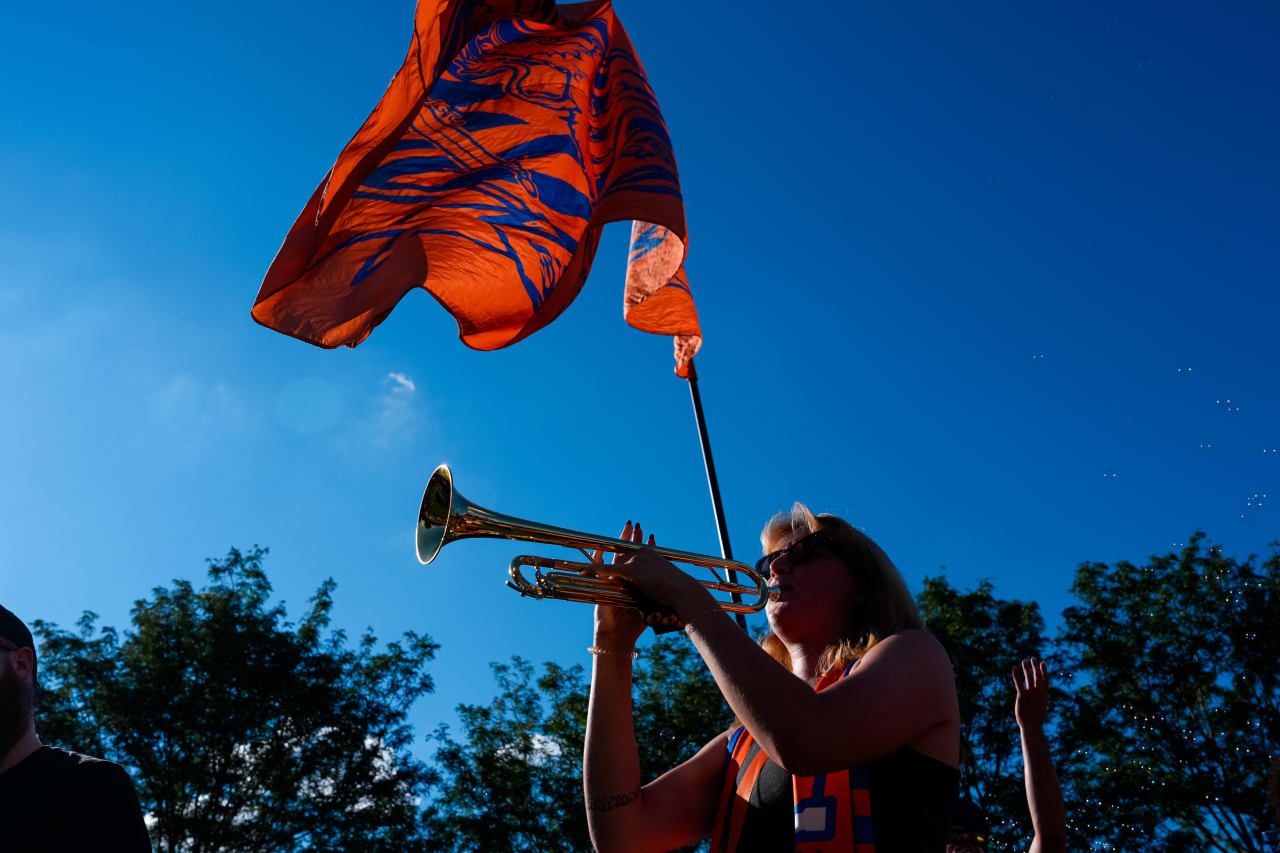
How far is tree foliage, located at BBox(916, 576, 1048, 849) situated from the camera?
70.3ft

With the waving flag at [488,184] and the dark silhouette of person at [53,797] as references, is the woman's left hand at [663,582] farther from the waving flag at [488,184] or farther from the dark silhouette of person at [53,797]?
the waving flag at [488,184]

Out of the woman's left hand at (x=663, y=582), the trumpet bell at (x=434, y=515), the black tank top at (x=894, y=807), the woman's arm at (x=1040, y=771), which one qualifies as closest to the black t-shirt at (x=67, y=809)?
the trumpet bell at (x=434, y=515)

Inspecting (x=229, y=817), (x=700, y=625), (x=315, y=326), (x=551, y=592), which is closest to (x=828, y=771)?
(x=700, y=625)

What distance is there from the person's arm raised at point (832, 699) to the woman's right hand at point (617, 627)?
588mm

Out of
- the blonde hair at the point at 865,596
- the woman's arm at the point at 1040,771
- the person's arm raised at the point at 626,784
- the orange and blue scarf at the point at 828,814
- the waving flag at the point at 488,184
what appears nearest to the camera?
the orange and blue scarf at the point at 828,814

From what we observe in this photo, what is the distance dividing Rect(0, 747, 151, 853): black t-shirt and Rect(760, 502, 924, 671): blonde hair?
216 cm

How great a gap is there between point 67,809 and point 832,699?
93.1 inches

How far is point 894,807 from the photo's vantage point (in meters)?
2.18

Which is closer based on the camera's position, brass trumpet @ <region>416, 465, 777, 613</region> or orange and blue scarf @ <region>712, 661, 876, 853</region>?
orange and blue scarf @ <region>712, 661, 876, 853</region>

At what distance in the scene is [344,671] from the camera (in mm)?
23219

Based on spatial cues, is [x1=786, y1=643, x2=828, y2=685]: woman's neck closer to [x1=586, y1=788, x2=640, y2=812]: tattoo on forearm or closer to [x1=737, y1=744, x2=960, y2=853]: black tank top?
[x1=737, y1=744, x2=960, y2=853]: black tank top

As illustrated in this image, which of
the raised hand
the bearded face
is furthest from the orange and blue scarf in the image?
the bearded face

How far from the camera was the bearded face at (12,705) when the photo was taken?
3.13m

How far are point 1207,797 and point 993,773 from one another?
168 inches
